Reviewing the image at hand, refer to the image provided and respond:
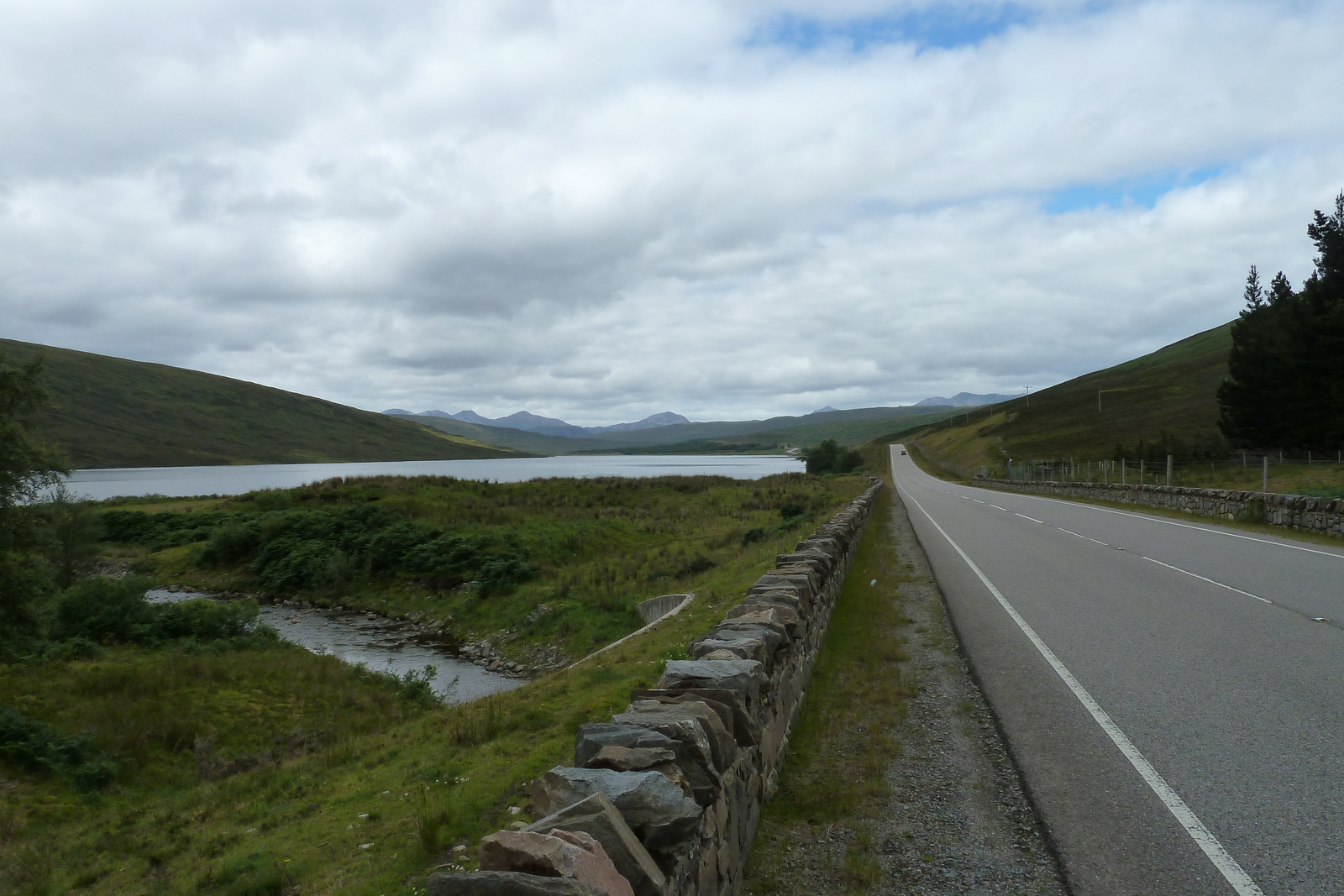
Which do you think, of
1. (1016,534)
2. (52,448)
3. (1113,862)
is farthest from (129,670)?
(1016,534)

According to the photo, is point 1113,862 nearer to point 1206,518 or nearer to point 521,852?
point 521,852

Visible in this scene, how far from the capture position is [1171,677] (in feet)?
22.7

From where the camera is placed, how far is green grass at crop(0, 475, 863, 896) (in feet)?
17.6

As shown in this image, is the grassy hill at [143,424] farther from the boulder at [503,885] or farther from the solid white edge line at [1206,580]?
the boulder at [503,885]

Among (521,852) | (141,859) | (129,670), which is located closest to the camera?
(521,852)

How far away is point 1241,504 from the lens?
22.1 metres

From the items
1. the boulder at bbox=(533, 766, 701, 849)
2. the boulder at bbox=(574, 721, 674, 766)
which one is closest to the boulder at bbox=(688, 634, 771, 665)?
the boulder at bbox=(574, 721, 674, 766)

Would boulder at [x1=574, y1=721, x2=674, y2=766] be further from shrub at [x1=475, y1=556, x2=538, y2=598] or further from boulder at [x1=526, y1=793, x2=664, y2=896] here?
shrub at [x1=475, y1=556, x2=538, y2=598]

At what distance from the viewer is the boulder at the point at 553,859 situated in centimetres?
247

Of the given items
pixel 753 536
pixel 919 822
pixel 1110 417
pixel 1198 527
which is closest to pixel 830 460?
pixel 1110 417

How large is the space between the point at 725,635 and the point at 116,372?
230248 millimetres

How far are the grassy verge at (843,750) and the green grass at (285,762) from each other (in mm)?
1742

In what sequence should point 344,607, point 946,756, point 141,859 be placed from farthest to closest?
point 344,607
point 141,859
point 946,756

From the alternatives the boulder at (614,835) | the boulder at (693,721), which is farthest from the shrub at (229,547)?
the boulder at (614,835)
